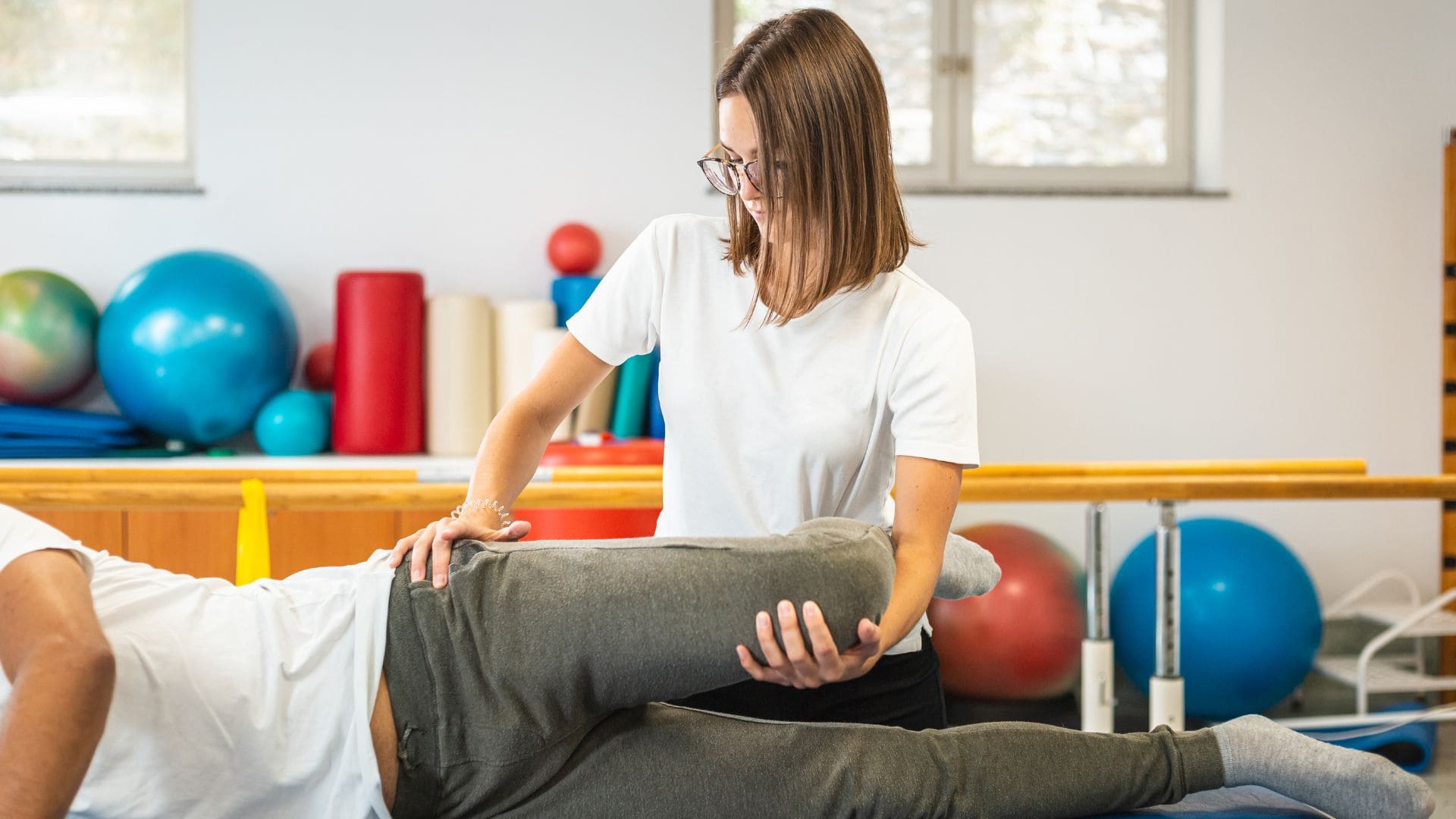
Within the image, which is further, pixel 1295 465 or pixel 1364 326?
pixel 1364 326

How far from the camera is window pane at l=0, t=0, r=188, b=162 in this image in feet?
12.7

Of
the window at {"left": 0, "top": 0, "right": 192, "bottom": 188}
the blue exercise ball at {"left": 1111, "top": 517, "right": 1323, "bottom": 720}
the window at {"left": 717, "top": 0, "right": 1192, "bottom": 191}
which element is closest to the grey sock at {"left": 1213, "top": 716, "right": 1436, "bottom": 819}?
the blue exercise ball at {"left": 1111, "top": 517, "right": 1323, "bottom": 720}

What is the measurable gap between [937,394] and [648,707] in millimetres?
450

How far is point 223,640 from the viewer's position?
1.18 meters

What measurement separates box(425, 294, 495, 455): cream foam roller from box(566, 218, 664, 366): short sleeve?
2.24 metres

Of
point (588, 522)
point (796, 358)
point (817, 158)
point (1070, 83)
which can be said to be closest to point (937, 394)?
point (796, 358)

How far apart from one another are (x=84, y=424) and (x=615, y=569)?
289 cm

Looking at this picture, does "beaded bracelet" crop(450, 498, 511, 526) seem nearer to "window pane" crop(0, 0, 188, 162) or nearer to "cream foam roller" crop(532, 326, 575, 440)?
"cream foam roller" crop(532, 326, 575, 440)

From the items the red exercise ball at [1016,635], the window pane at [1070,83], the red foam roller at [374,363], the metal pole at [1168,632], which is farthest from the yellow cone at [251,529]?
the window pane at [1070,83]

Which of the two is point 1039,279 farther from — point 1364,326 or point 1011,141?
point 1364,326

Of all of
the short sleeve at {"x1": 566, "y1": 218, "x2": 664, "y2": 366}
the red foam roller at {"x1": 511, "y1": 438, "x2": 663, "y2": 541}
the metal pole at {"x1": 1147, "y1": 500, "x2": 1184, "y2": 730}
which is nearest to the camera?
the short sleeve at {"x1": 566, "y1": 218, "x2": 664, "y2": 366}

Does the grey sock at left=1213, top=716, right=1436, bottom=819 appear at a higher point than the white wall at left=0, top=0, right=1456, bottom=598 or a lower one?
lower

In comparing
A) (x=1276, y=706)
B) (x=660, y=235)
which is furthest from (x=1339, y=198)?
(x=660, y=235)

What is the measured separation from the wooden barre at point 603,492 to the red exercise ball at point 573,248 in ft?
5.35
